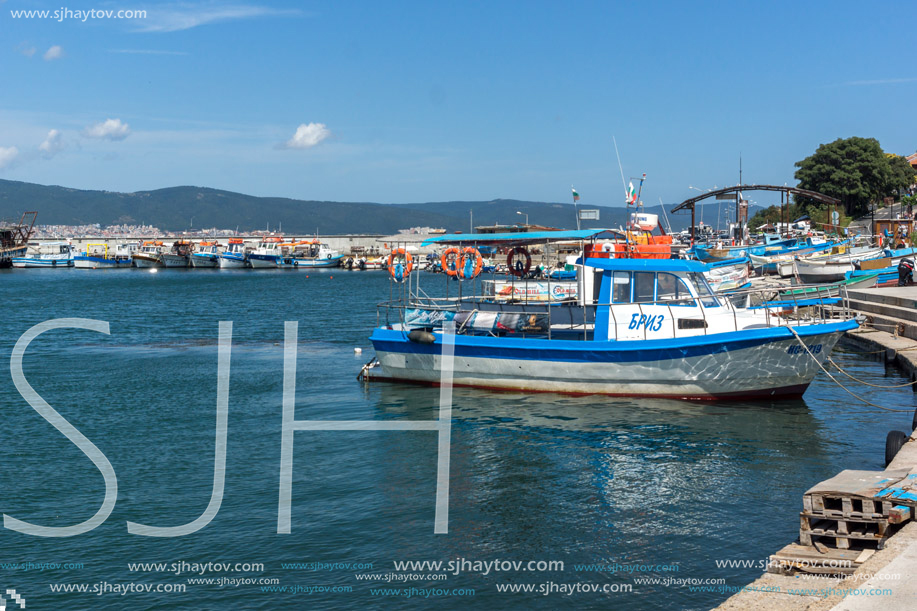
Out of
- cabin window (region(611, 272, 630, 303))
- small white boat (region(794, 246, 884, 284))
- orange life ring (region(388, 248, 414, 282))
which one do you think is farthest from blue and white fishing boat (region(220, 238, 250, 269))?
cabin window (region(611, 272, 630, 303))

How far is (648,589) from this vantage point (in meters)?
9.73

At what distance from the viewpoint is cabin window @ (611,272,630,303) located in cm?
1969

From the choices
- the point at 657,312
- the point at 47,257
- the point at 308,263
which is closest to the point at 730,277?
the point at 657,312

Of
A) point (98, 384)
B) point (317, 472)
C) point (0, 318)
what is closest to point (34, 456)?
point (317, 472)

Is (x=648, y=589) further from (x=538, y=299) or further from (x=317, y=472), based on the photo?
(x=538, y=299)

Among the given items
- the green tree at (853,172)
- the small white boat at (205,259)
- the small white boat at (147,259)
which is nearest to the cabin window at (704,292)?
the green tree at (853,172)

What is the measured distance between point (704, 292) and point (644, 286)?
142cm

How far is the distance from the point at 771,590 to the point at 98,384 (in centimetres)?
2005

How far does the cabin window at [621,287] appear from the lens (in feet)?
64.6

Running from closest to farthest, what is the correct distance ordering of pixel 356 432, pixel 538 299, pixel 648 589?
pixel 648 589, pixel 356 432, pixel 538 299

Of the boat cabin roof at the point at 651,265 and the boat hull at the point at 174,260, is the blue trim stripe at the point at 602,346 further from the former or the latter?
the boat hull at the point at 174,260

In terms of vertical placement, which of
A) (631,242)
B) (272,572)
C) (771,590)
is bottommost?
(272,572)

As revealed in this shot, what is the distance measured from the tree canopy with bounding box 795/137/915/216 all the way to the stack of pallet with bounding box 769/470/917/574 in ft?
254

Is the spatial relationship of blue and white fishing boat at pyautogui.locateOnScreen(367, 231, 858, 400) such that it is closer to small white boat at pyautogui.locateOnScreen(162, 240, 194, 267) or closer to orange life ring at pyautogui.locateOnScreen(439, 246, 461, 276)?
orange life ring at pyautogui.locateOnScreen(439, 246, 461, 276)
